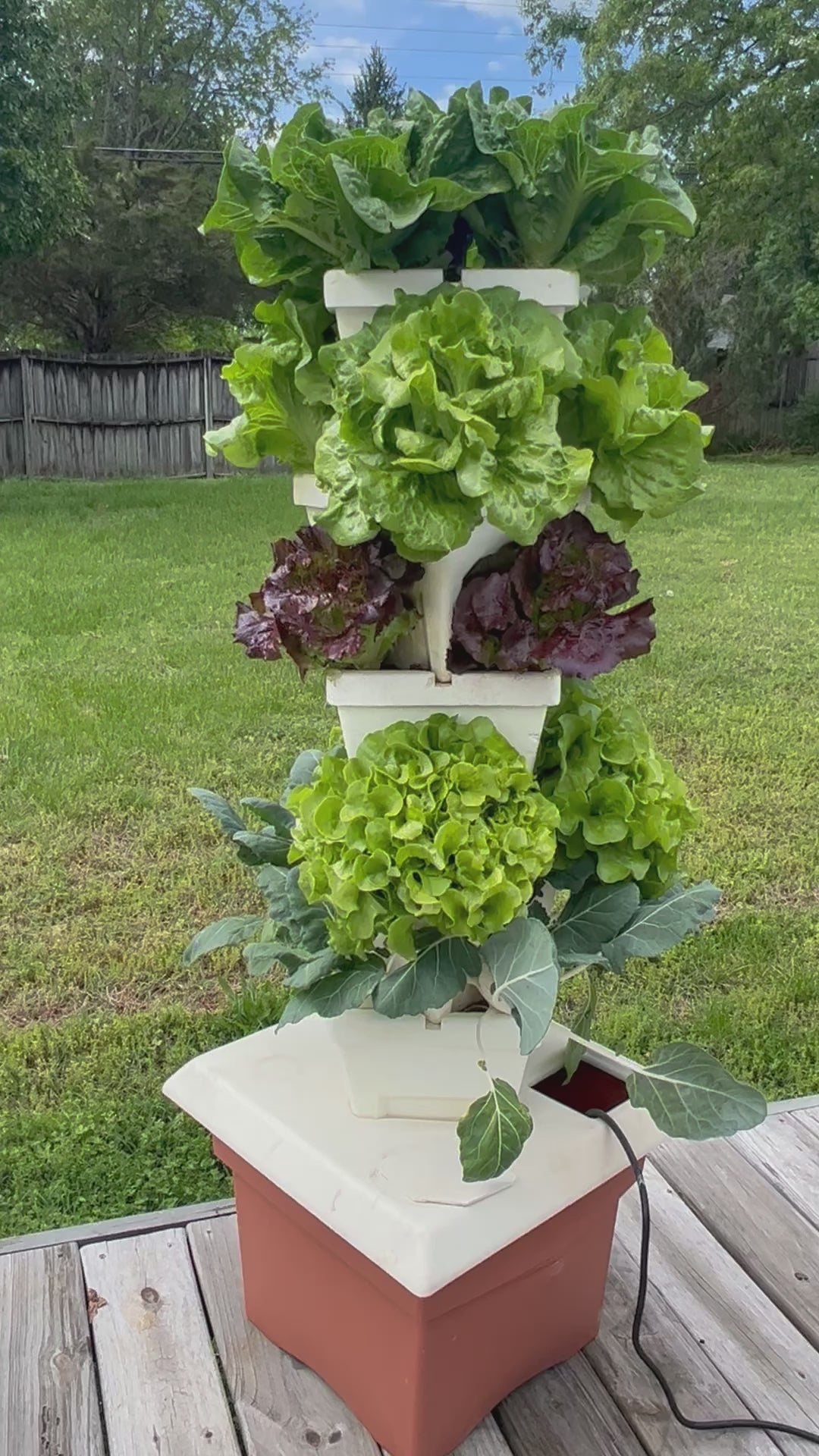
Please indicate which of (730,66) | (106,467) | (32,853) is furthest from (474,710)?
(730,66)

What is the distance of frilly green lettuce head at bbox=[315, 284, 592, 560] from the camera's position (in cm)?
90

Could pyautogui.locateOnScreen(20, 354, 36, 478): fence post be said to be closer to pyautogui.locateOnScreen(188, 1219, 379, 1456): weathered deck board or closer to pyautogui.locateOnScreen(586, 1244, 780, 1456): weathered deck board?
pyautogui.locateOnScreen(188, 1219, 379, 1456): weathered deck board

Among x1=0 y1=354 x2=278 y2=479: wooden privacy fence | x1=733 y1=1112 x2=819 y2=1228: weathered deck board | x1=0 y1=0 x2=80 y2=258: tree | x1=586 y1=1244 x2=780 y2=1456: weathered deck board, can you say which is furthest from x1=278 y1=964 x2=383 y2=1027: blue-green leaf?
x1=0 y1=354 x2=278 y2=479: wooden privacy fence

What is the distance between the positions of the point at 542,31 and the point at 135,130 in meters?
5.48

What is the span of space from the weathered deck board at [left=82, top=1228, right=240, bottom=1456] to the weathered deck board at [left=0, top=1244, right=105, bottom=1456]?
0.02m

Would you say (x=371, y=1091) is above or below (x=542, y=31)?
below

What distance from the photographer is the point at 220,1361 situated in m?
1.27

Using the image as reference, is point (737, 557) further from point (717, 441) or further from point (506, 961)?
point (717, 441)

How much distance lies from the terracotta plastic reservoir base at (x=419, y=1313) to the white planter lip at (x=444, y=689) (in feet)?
1.70

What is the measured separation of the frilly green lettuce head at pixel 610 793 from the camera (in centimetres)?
113

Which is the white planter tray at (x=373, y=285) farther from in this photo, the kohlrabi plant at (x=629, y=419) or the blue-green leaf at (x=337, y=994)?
the blue-green leaf at (x=337, y=994)

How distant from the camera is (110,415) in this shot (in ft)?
34.4

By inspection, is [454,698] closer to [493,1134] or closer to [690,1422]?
[493,1134]

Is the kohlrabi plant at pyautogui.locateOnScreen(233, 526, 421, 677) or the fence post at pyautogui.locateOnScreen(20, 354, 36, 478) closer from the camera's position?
Result: the kohlrabi plant at pyautogui.locateOnScreen(233, 526, 421, 677)
